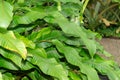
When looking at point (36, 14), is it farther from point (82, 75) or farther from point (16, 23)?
point (82, 75)

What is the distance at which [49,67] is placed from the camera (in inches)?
70.6

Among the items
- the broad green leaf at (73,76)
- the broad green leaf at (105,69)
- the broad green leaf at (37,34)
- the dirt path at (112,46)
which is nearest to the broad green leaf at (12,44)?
the broad green leaf at (37,34)

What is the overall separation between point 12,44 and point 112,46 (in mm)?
2758

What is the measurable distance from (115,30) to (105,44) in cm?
58

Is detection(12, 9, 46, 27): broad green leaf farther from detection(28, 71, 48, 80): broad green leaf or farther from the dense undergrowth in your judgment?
detection(28, 71, 48, 80): broad green leaf

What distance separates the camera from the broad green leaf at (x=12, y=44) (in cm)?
163

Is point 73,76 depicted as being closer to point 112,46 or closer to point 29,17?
point 29,17


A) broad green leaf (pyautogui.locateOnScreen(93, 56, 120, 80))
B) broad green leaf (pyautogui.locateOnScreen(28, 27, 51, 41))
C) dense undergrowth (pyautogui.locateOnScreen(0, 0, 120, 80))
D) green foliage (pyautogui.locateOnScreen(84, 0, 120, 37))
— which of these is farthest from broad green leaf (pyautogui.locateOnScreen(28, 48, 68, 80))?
green foliage (pyautogui.locateOnScreen(84, 0, 120, 37))

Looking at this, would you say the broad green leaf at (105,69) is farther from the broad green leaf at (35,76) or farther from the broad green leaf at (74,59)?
the broad green leaf at (35,76)

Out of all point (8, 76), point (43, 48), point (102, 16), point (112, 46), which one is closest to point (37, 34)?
point (43, 48)

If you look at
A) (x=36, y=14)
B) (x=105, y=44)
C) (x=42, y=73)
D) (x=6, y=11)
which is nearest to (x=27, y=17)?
(x=36, y=14)

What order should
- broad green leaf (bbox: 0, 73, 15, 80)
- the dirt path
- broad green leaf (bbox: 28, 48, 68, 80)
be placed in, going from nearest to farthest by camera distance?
1. broad green leaf (bbox: 28, 48, 68, 80)
2. broad green leaf (bbox: 0, 73, 15, 80)
3. the dirt path

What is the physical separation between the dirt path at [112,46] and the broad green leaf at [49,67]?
2.10 meters

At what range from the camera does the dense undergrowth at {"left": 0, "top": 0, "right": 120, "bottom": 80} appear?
171 centimetres
